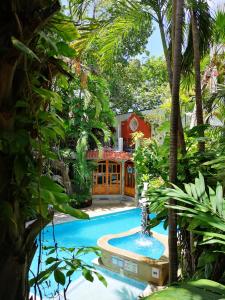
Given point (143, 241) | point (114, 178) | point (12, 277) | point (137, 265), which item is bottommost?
point (143, 241)

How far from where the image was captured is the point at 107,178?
58.7 feet

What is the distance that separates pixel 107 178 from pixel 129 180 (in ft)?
4.23

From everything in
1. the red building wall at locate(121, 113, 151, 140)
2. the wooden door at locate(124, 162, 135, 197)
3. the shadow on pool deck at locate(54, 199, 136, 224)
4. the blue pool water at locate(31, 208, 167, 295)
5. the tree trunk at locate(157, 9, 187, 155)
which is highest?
the red building wall at locate(121, 113, 151, 140)

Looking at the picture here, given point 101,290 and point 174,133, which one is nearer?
point 174,133

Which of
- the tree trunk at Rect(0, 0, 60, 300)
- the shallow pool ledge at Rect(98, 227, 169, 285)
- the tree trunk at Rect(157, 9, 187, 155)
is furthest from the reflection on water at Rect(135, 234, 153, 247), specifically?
the tree trunk at Rect(0, 0, 60, 300)

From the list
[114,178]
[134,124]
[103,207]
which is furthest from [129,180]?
[134,124]

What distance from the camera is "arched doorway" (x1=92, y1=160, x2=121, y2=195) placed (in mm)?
17627

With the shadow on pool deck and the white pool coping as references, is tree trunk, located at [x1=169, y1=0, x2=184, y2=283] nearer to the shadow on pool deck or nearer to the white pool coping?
the white pool coping

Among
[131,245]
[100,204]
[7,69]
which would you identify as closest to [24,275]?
[7,69]

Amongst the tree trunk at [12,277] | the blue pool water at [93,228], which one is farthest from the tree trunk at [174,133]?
the blue pool water at [93,228]

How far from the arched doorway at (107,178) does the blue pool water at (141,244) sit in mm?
8569

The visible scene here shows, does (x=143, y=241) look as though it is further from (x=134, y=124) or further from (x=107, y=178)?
(x=134, y=124)

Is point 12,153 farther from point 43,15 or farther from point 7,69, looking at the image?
point 43,15

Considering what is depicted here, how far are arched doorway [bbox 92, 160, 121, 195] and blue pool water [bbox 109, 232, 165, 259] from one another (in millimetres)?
8569
